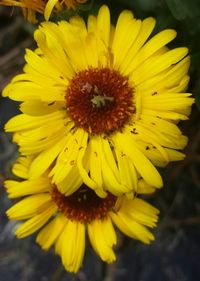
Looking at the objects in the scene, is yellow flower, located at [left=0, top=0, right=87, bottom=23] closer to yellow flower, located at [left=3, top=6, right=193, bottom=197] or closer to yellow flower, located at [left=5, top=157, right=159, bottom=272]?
yellow flower, located at [left=3, top=6, right=193, bottom=197]

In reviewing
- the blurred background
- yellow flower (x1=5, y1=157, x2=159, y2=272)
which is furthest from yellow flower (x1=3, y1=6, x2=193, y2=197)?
the blurred background

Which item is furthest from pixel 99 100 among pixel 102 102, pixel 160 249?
pixel 160 249

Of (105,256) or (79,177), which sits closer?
(79,177)

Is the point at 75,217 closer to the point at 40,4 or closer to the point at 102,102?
the point at 102,102

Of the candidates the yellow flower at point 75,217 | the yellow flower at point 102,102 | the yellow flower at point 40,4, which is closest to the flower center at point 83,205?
the yellow flower at point 75,217

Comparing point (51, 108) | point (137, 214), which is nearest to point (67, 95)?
point (51, 108)

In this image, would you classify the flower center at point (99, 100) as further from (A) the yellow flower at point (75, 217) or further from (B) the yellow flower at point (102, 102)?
(A) the yellow flower at point (75, 217)

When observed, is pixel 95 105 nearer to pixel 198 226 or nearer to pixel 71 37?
pixel 71 37
